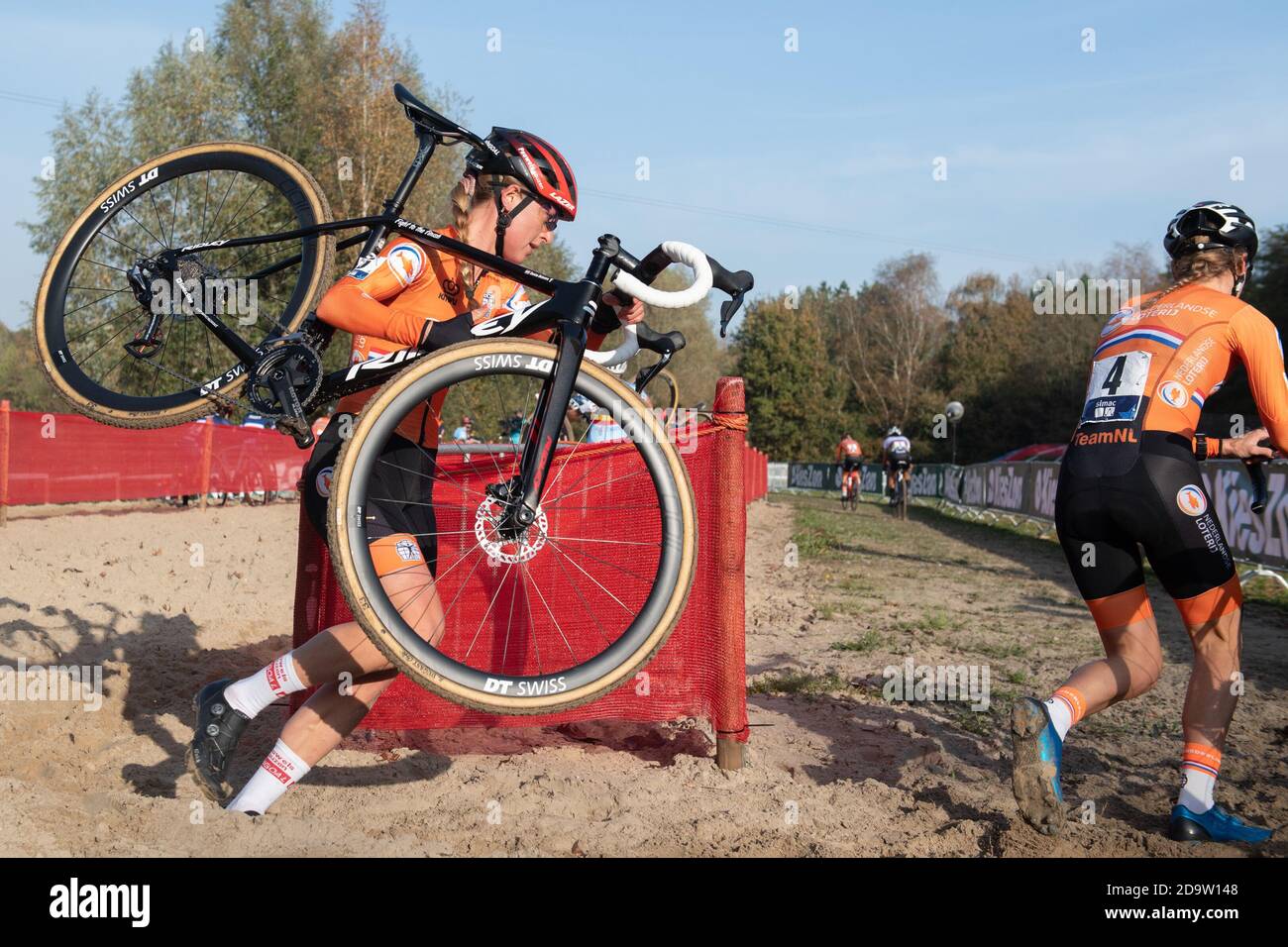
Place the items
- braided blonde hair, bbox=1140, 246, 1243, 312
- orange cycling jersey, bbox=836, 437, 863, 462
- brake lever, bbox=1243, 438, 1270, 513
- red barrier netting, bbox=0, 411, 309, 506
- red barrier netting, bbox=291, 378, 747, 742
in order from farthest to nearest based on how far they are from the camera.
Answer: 1. orange cycling jersey, bbox=836, 437, 863, 462
2. red barrier netting, bbox=0, 411, 309, 506
3. red barrier netting, bbox=291, 378, 747, 742
4. brake lever, bbox=1243, 438, 1270, 513
5. braided blonde hair, bbox=1140, 246, 1243, 312

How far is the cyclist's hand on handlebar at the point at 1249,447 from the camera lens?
3.84m

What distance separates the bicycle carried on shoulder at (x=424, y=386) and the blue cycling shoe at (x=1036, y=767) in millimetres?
1352

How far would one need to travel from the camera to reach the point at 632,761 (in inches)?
193

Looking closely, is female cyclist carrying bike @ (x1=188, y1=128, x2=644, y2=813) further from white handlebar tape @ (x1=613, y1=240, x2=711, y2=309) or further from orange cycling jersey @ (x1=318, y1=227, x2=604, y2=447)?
white handlebar tape @ (x1=613, y1=240, x2=711, y2=309)

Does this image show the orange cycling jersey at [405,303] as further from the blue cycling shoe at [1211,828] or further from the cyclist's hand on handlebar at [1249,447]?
the blue cycling shoe at [1211,828]

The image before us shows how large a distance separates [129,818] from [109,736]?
1337 mm

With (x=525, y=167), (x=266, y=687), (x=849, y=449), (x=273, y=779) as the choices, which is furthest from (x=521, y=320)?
(x=849, y=449)

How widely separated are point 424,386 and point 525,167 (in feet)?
2.90

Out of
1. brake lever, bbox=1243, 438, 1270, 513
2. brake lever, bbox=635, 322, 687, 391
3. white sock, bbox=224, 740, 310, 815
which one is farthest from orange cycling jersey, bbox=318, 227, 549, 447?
brake lever, bbox=1243, 438, 1270, 513

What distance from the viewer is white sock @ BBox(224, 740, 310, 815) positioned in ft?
12.0

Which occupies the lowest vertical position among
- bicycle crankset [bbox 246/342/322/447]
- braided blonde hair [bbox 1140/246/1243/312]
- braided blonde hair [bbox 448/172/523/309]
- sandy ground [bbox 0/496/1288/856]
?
sandy ground [bbox 0/496/1288/856]

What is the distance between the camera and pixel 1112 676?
12.7 feet

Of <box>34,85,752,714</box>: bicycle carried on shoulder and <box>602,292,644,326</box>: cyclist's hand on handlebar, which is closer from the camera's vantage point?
<box>34,85,752,714</box>: bicycle carried on shoulder

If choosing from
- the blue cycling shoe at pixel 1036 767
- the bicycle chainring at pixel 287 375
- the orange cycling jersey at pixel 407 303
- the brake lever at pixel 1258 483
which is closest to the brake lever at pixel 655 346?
the orange cycling jersey at pixel 407 303
